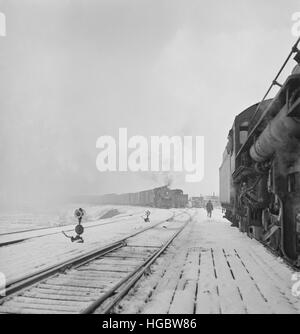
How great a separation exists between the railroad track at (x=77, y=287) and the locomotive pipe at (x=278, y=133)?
3.40 m

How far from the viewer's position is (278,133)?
18.8 feet

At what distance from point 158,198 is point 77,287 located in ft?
146

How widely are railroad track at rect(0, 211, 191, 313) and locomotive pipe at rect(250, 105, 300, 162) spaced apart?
3.40 meters

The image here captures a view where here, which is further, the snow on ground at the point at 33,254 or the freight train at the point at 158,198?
the freight train at the point at 158,198

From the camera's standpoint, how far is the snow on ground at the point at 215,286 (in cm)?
404

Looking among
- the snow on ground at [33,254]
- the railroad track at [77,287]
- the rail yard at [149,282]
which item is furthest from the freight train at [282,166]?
the snow on ground at [33,254]

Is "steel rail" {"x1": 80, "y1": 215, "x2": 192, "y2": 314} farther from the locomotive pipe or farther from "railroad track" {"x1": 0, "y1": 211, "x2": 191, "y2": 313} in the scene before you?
the locomotive pipe

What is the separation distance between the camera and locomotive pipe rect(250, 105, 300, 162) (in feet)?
17.0

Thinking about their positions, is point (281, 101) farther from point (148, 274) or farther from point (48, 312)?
point (48, 312)

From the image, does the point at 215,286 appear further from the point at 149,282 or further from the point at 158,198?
the point at 158,198

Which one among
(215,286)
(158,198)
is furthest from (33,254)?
(158,198)

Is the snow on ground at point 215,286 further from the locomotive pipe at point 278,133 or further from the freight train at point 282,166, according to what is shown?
the locomotive pipe at point 278,133

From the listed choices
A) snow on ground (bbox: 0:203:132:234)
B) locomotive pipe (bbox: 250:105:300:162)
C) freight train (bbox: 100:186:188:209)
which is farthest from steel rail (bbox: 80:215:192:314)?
freight train (bbox: 100:186:188:209)
